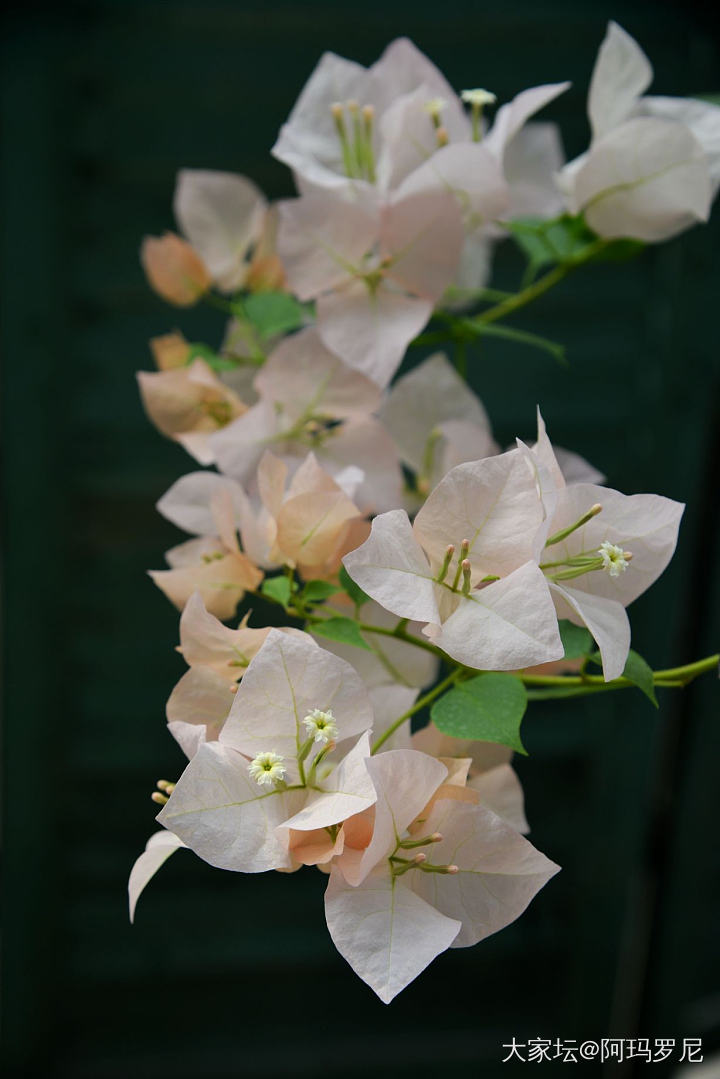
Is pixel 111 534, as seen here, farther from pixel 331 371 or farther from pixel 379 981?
pixel 379 981

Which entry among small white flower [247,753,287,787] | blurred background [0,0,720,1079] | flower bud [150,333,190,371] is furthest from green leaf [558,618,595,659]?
blurred background [0,0,720,1079]

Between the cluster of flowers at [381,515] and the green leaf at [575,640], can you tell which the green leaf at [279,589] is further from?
the green leaf at [575,640]

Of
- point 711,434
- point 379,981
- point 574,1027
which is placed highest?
point 379,981

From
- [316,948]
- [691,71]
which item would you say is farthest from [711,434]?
[316,948]

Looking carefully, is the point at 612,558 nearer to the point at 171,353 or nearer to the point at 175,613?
the point at 171,353

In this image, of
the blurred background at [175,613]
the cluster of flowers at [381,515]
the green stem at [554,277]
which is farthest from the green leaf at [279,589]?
the blurred background at [175,613]

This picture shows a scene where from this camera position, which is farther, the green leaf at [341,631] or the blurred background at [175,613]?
the blurred background at [175,613]

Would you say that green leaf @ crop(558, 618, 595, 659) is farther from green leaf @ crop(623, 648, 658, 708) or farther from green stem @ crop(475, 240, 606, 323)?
green stem @ crop(475, 240, 606, 323)
